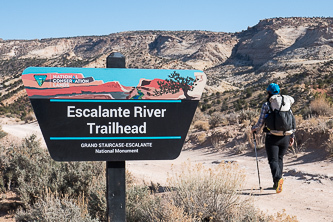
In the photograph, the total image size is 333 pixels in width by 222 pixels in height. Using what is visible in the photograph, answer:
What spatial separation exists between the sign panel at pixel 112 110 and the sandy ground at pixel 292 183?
4.20 ft

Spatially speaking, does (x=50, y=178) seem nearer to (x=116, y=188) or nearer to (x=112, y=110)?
(x=116, y=188)

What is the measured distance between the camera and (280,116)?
5656 mm

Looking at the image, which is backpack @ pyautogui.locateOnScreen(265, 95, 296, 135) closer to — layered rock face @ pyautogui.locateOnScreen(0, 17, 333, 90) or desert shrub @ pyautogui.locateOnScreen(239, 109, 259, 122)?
desert shrub @ pyautogui.locateOnScreen(239, 109, 259, 122)

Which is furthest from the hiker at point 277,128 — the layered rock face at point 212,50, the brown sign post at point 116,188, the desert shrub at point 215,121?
the layered rock face at point 212,50

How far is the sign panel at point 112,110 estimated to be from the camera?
3.08 meters

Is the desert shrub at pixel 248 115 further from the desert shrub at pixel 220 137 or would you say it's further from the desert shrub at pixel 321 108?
the desert shrub at pixel 321 108

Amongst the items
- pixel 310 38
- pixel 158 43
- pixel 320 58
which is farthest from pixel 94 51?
pixel 320 58

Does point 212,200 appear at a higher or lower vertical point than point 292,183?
higher

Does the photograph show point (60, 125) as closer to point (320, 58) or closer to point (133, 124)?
point (133, 124)

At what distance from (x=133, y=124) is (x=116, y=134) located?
0.18 meters

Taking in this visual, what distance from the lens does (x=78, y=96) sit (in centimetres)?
311

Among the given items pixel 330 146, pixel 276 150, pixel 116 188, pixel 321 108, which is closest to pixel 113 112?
pixel 116 188

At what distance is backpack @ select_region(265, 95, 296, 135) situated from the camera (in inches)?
223

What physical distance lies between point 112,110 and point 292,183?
509cm
